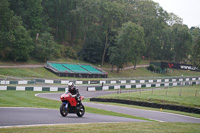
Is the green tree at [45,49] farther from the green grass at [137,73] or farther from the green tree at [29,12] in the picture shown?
the green grass at [137,73]

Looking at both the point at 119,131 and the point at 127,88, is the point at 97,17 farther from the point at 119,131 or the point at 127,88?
the point at 119,131

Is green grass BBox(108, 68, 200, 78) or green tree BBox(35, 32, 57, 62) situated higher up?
green tree BBox(35, 32, 57, 62)

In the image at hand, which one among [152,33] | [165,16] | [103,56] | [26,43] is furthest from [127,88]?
[165,16]

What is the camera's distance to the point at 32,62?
68.4 meters

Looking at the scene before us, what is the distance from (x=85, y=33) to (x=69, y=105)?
7635cm

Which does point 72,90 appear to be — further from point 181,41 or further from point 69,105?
point 181,41

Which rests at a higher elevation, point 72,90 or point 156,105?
point 72,90

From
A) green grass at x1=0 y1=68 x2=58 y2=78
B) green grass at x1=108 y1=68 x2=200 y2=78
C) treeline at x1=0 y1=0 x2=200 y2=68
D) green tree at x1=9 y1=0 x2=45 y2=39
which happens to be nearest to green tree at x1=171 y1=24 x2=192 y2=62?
treeline at x1=0 y1=0 x2=200 y2=68

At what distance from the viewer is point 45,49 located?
70.1 m

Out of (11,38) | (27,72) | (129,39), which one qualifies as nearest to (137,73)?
(129,39)

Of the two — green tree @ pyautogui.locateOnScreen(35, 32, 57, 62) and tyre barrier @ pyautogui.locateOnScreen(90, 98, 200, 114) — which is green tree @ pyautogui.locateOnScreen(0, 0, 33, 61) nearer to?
green tree @ pyautogui.locateOnScreen(35, 32, 57, 62)

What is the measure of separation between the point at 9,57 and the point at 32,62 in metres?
6.04

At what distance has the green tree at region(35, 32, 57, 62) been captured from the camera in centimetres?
7000

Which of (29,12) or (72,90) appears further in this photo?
(29,12)
